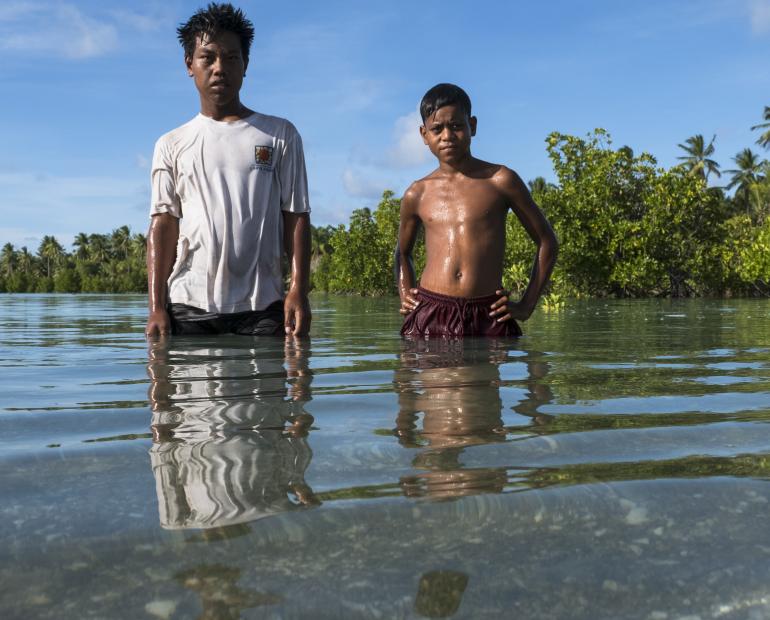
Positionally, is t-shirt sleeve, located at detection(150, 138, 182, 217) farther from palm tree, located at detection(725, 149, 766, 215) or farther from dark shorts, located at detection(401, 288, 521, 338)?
palm tree, located at detection(725, 149, 766, 215)

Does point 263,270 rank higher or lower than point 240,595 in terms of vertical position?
higher

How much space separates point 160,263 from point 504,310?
208 cm

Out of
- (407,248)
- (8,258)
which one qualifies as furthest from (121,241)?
(407,248)

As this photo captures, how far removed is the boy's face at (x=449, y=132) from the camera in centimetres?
480

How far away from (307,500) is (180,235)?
3393 millimetres

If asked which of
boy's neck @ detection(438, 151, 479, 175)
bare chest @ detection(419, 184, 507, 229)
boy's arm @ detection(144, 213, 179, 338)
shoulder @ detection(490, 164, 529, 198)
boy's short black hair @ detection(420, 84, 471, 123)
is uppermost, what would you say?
boy's short black hair @ detection(420, 84, 471, 123)

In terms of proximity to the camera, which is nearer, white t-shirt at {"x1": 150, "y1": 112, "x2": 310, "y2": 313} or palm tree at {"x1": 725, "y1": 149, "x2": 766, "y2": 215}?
white t-shirt at {"x1": 150, "y1": 112, "x2": 310, "y2": 313}

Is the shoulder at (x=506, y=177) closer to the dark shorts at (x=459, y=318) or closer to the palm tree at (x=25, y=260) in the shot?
the dark shorts at (x=459, y=318)

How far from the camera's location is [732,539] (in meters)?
A: 1.03

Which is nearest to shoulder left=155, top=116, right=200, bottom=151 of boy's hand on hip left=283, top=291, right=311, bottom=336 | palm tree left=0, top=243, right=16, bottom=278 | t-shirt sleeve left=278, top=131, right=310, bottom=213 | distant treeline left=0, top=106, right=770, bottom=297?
t-shirt sleeve left=278, top=131, right=310, bottom=213

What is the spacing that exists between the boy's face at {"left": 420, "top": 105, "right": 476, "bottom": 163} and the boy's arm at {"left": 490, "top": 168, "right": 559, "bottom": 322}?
0.32 meters

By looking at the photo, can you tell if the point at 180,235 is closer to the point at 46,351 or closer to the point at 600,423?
Result: the point at 46,351

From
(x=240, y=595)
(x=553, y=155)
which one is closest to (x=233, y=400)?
(x=240, y=595)

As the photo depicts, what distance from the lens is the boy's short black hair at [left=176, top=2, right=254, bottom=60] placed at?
4141mm
